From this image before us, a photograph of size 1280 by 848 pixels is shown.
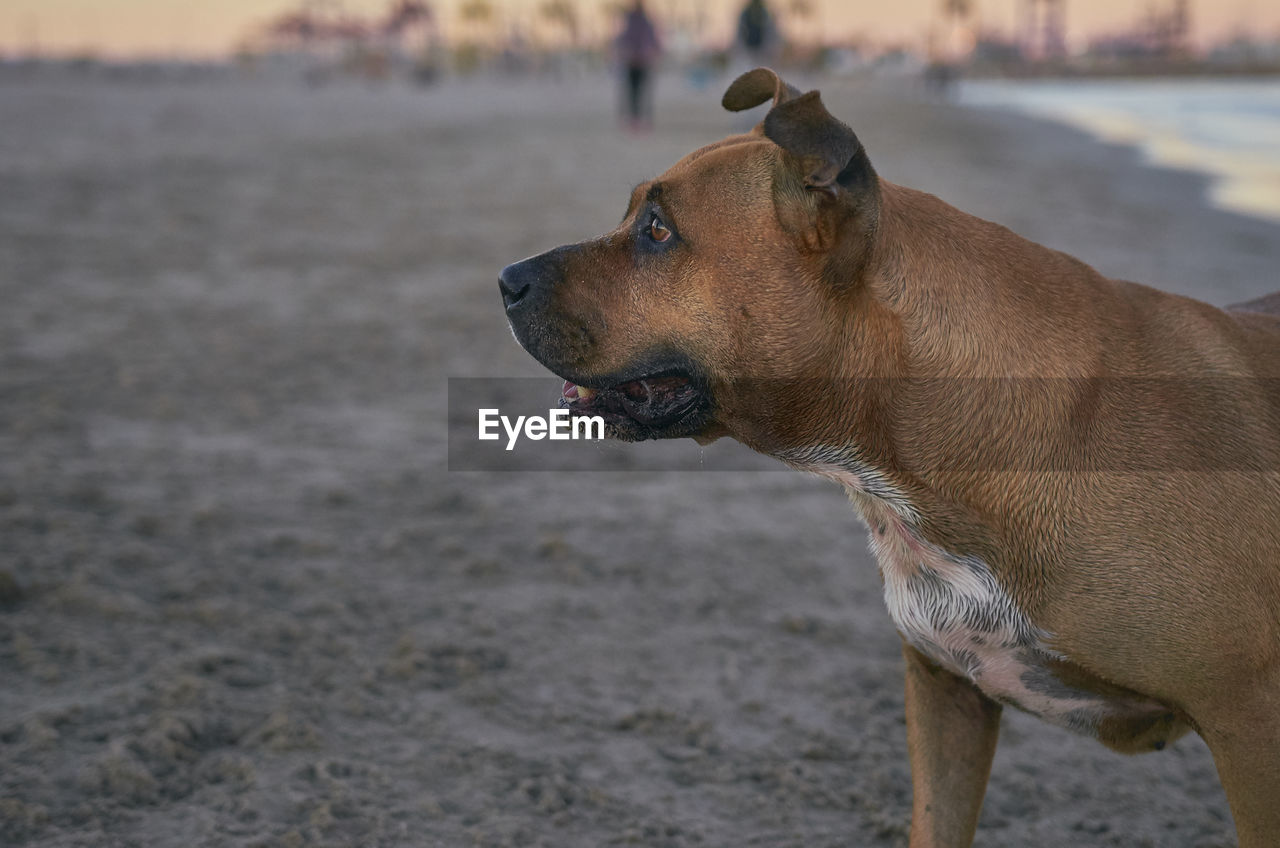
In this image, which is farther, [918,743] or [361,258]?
[361,258]

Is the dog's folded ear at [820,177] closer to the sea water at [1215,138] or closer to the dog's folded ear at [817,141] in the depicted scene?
the dog's folded ear at [817,141]

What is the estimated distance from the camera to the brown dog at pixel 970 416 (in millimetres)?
2488

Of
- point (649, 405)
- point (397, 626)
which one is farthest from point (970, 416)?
point (397, 626)

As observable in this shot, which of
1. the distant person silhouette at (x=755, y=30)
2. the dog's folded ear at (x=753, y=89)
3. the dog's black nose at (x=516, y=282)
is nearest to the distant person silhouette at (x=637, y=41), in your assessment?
the distant person silhouette at (x=755, y=30)

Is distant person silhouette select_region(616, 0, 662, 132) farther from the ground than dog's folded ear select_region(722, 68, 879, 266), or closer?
farther from the ground

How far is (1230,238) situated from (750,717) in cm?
1180

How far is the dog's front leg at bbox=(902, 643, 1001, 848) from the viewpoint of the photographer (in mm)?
2973

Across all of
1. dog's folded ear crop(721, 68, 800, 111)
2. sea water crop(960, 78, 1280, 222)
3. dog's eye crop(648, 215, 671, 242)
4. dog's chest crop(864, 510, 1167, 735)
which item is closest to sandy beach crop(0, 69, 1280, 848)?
dog's chest crop(864, 510, 1167, 735)

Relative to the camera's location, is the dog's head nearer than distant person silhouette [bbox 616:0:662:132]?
Yes

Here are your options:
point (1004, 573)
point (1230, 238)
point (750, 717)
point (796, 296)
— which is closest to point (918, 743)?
point (1004, 573)

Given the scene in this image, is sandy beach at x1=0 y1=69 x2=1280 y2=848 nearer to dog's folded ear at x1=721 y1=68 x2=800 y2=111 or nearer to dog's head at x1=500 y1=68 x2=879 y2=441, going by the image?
dog's head at x1=500 y1=68 x2=879 y2=441

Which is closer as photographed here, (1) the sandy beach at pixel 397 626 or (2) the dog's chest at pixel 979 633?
Result: (2) the dog's chest at pixel 979 633

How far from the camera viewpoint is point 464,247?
1284 cm

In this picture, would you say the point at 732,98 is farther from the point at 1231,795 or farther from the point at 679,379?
the point at 1231,795
